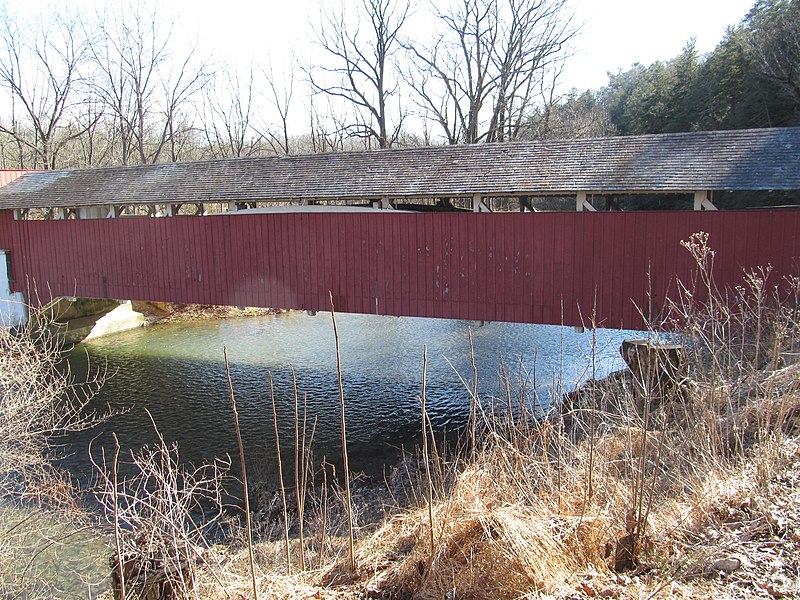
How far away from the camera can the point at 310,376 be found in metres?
11.6

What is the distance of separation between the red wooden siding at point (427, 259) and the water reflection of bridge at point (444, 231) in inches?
0.8

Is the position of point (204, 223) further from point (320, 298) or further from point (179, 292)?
point (320, 298)

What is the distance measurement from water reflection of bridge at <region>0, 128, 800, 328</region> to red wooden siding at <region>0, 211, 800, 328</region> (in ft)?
0.06

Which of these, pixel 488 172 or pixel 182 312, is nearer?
pixel 488 172

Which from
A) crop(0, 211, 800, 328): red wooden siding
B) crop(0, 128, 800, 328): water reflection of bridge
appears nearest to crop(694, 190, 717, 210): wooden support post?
crop(0, 128, 800, 328): water reflection of bridge

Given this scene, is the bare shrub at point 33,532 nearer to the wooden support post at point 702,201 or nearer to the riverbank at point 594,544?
the riverbank at point 594,544

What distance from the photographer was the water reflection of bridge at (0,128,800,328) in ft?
23.1

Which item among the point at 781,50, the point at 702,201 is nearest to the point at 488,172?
the point at 702,201

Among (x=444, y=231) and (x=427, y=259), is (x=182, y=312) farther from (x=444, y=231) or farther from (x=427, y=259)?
(x=444, y=231)

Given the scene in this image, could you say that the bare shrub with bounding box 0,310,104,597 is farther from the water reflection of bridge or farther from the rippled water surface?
the water reflection of bridge

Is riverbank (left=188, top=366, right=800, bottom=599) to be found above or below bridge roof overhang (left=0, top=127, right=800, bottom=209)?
below

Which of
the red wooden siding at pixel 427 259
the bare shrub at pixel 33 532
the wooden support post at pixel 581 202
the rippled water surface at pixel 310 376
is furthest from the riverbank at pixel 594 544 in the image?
the wooden support post at pixel 581 202

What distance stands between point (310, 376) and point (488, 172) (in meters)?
5.77

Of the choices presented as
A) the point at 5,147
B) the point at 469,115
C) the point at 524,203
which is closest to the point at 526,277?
the point at 524,203
